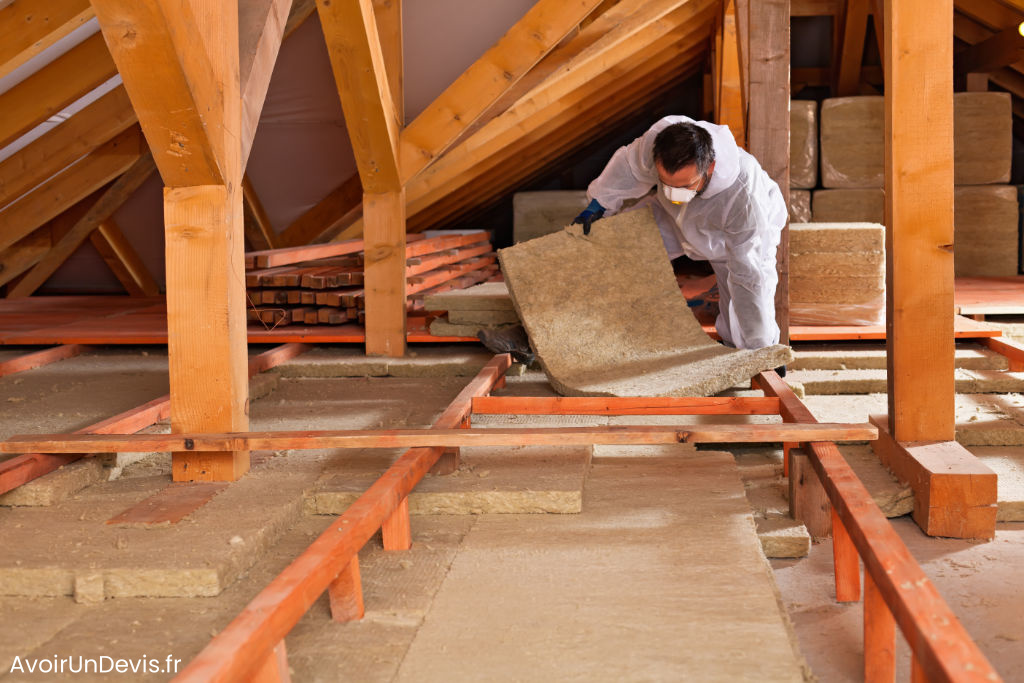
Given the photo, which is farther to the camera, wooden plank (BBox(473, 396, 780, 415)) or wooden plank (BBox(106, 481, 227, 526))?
wooden plank (BBox(473, 396, 780, 415))

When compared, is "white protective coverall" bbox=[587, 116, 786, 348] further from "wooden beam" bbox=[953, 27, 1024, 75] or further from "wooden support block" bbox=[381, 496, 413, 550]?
"wooden beam" bbox=[953, 27, 1024, 75]

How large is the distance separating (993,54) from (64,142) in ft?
22.9

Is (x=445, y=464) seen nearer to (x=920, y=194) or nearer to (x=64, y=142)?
(x=920, y=194)

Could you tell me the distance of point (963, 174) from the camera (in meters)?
7.69

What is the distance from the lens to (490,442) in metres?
2.58

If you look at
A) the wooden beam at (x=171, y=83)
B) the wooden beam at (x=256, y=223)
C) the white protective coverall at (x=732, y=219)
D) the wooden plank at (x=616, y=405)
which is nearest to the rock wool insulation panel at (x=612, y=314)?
the white protective coverall at (x=732, y=219)

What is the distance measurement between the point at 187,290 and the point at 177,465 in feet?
1.67

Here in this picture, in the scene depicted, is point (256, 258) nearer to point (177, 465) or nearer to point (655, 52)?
point (177, 465)

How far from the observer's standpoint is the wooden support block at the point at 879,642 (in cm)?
179

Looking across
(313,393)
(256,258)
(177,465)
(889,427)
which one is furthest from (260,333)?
(889,427)

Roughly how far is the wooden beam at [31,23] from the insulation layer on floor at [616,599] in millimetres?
2529

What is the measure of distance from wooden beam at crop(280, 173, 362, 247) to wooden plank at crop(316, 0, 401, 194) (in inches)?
103


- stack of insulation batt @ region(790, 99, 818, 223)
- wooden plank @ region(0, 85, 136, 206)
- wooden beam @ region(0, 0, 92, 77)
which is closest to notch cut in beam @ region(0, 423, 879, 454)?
wooden beam @ region(0, 0, 92, 77)

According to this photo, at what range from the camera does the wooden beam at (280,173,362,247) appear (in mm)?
7105
